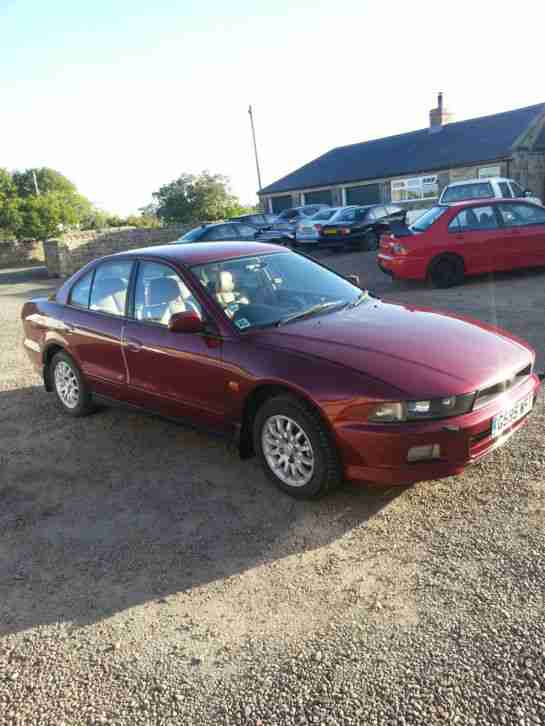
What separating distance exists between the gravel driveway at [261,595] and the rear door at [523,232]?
704 centimetres

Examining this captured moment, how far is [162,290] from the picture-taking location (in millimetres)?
4805

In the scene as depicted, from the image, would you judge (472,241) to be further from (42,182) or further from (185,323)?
(42,182)

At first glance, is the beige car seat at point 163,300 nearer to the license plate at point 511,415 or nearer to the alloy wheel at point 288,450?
the alloy wheel at point 288,450

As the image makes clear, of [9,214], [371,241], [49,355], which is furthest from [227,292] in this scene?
[9,214]

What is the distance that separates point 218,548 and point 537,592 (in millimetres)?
1703

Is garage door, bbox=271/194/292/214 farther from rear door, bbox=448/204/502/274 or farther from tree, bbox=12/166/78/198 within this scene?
tree, bbox=12/166/78/198

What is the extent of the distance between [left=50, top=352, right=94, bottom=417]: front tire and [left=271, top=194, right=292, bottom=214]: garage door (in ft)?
112

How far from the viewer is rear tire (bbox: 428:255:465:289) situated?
11094mm

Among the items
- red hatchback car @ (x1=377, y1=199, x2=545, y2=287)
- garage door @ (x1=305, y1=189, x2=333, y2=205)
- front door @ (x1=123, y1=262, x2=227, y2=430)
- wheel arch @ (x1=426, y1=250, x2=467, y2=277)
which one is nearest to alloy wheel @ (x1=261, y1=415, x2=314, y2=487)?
front door @ (x1=123, y1=262, x2=227, y2=430)

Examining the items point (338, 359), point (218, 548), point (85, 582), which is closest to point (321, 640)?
point (218, 548)

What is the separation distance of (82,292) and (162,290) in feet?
4.28

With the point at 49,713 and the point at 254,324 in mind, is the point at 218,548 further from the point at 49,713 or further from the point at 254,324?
the point at 254,324

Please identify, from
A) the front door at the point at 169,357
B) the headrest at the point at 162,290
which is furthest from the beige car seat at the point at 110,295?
the headrest at the point at 162,290

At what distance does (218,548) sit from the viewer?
354cm
